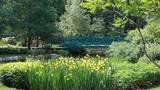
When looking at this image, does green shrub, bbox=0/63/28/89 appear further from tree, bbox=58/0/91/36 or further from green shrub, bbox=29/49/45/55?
tree, bbox=58/0/91/36

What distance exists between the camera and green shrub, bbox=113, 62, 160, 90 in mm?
11555

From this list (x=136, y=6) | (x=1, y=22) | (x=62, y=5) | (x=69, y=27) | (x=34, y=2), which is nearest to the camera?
(x=136, y=6)

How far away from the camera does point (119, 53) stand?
17922 millimetres

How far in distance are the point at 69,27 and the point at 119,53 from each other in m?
17.4

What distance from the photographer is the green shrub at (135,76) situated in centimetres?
1155

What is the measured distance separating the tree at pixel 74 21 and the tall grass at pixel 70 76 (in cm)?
2373

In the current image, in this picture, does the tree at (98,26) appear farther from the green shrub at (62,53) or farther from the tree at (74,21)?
the green shrub at (62,53)

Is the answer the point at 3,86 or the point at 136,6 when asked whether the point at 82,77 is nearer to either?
the point at 3,86

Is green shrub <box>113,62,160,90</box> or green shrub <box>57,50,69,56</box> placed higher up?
green shrub <box>113,62,160,90</box>

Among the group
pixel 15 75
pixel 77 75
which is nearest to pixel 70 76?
pixel 77 75

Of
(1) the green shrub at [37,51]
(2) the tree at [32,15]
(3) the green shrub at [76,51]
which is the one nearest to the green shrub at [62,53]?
(1) the green shrub at [37,51]

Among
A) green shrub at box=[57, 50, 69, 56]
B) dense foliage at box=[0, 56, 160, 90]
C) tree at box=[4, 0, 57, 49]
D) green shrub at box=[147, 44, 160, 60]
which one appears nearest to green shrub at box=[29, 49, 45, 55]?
green shrub at box=[57, 50, 69, 56]

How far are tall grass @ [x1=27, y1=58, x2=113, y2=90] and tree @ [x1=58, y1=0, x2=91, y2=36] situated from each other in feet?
77.9

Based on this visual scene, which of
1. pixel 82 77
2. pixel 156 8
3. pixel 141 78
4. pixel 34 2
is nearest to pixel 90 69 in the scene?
pixel 82 77
